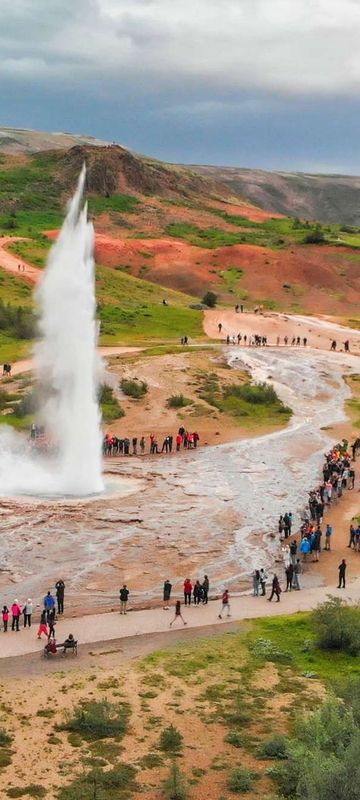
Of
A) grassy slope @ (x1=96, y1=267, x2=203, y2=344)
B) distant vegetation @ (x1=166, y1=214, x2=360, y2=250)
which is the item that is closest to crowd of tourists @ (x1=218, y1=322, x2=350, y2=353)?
grassy slope @ (x1=96, y1=267, x2=203, y2=344)

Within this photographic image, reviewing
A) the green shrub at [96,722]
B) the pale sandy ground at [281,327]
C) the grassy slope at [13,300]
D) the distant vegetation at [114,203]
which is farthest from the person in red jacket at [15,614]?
the distant vegetation at [114,203]

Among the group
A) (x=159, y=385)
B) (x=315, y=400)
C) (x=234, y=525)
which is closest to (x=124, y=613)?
(x=234, y=525)

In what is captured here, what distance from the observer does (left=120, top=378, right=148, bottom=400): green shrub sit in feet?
181

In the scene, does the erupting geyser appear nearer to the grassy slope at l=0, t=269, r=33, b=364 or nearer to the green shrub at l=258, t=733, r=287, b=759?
the grassy slope at l=0, t=269, r=33, b=364

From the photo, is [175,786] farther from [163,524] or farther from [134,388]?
[134,388]

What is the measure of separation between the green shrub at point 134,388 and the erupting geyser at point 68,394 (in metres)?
6.89

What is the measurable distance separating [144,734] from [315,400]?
42.7 meters

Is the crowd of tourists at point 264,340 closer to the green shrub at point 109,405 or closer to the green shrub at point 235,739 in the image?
the green shrub at point 109,405

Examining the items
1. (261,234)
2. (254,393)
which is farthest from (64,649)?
(261,234)

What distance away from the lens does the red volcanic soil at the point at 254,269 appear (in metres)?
95.8

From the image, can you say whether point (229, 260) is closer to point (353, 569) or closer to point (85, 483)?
point (85, 483)

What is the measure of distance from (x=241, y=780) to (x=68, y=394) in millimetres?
27940

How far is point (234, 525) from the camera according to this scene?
112ft

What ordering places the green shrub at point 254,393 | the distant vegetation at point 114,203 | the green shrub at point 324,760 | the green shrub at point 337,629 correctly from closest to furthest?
1. the green shrub at point 324,760
2. the green shrub at point 337,629
3. the green shrub at point 254,393
4. the distant vegetation at point 114,203
